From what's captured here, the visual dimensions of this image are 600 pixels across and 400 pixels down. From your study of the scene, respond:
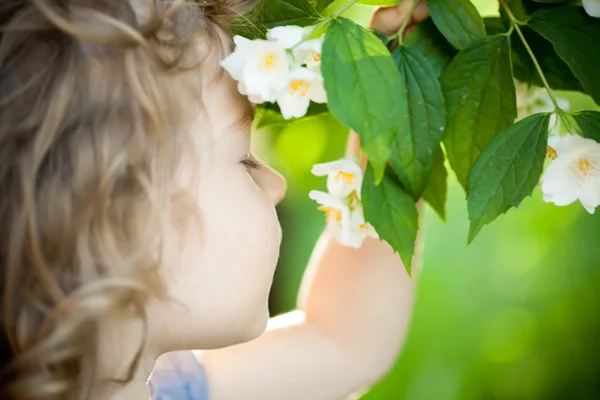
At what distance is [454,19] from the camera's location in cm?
63

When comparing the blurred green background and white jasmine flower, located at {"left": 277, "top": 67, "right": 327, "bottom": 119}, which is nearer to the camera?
white jasmine flower, located at {"left": 277, "top": 67, "right": 327, "bottom": 119}

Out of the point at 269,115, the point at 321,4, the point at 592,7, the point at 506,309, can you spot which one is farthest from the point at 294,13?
the point at 506,309

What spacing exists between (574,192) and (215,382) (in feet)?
1.84

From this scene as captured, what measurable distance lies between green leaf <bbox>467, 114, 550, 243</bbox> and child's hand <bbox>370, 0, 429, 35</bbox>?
150 millimetres

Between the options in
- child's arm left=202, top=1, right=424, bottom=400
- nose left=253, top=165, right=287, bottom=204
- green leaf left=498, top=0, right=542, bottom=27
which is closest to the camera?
green leaf left=498, top=0, right=542, bottom=27

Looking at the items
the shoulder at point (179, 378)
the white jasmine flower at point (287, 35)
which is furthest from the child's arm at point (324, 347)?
the white jasmine flower at point (287, 35)

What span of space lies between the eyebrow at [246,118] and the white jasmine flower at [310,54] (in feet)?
0.30

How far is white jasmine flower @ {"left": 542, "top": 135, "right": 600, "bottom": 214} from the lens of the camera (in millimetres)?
599

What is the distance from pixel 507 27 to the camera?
674 mm

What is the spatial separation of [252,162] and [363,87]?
219 mm

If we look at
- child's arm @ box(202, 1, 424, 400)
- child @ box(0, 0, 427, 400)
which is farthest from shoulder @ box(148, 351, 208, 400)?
child @ box(0, 0, 427, 400)

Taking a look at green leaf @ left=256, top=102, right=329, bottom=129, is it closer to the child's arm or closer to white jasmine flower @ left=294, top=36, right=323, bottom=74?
white jasmine flower @ left=294, top=36, right=323, bottom=74

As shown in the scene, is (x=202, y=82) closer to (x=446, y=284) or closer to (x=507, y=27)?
(x=507, y=27)

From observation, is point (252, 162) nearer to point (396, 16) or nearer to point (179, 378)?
point (396, 16)
